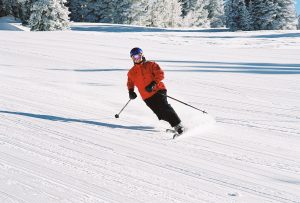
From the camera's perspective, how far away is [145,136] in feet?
22.8

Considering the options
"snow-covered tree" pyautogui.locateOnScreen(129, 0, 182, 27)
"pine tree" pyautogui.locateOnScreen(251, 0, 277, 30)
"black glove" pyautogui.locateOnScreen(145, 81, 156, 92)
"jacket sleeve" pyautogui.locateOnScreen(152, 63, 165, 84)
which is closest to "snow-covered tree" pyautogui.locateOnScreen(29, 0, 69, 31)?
"snow-covered tree" pyautogui.locateOnScreen(129, 0, 182, 27)

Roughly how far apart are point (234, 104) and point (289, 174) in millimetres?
4214

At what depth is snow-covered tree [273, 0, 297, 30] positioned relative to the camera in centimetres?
4604

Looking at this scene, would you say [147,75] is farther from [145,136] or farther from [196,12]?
[196,12]

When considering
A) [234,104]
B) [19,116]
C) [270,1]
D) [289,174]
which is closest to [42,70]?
[19,116]

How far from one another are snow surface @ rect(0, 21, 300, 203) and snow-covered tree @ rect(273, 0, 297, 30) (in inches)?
1312

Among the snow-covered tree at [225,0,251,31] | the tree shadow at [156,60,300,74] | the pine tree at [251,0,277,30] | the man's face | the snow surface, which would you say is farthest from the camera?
the snow-covered tree at [225,0,251,31]

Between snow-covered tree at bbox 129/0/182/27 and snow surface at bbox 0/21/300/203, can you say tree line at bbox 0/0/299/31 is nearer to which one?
snow-covered tree at bbox 129/0/182/27

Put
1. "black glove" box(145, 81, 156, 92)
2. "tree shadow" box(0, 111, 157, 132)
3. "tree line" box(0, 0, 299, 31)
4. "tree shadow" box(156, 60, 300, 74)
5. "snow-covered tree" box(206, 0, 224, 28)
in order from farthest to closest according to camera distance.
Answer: "snow-covered tree" box(206, 0, 224, 28)
"tree line" box(0, 0, 299, 31)
"tree shadow" box(156, 60, 300, 74)
"tree shadow" box(0, 111, 157, 132)
"black glove" box(145, 81, 156, 92)

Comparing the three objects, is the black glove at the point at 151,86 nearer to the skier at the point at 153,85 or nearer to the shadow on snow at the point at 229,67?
the skier at the point at 153,85

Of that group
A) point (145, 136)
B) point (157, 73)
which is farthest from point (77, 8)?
point (145, 136)

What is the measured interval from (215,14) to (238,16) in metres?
39.0

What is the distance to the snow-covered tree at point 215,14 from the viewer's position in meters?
84.4

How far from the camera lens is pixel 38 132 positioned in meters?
7.02
